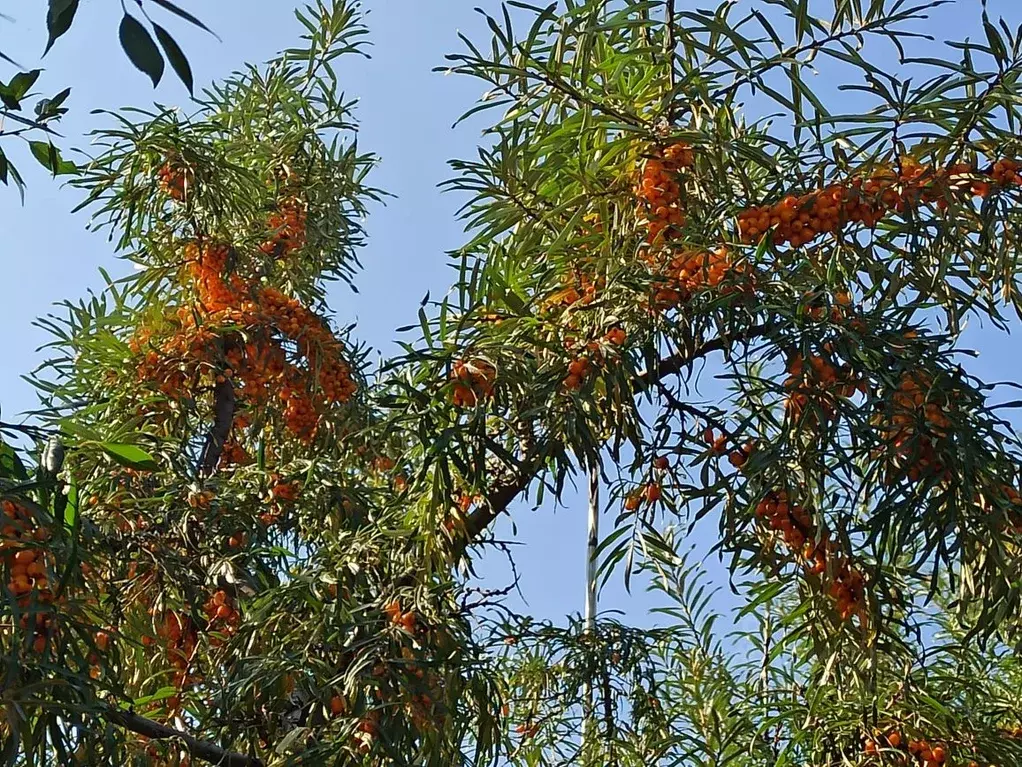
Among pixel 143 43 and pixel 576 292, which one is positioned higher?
pixel 576 292

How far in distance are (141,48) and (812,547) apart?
939 mm

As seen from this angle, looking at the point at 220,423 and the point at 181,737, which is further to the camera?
the point at 220,423

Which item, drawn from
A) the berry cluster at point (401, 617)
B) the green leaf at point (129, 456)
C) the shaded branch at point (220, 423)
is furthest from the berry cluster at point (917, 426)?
the shaded branch at point (220, 423)

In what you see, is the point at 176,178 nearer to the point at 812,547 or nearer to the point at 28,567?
the point at 28,567

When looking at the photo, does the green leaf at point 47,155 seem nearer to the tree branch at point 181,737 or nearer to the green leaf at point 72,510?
the green leaf at point 72,510

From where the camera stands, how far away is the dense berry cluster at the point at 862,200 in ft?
4.36

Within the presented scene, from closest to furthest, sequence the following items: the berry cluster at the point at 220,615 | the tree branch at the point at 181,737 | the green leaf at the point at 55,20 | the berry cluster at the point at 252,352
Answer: the green leaf at the point at 55,20 < the tree branch at the point at 181,737 < the berry cluster at the point at 220,615 < the berry cluster at the point at 252,352

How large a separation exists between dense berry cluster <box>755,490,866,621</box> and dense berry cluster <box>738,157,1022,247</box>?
0.29m

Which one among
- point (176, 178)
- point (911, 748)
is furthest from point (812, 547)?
point (176, 178)

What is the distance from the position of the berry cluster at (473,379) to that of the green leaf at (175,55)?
2.50ft

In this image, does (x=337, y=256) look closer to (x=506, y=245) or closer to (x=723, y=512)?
(x=506, y=245)

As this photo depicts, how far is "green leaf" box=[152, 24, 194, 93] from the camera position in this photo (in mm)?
551

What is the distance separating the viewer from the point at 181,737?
1197 millimetres

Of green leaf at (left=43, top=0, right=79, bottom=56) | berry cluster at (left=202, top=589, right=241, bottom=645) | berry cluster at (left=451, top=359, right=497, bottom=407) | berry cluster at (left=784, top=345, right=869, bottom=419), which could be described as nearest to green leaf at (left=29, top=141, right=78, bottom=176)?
green leaf at (left=43, top=0, right=79, bottom=56)
